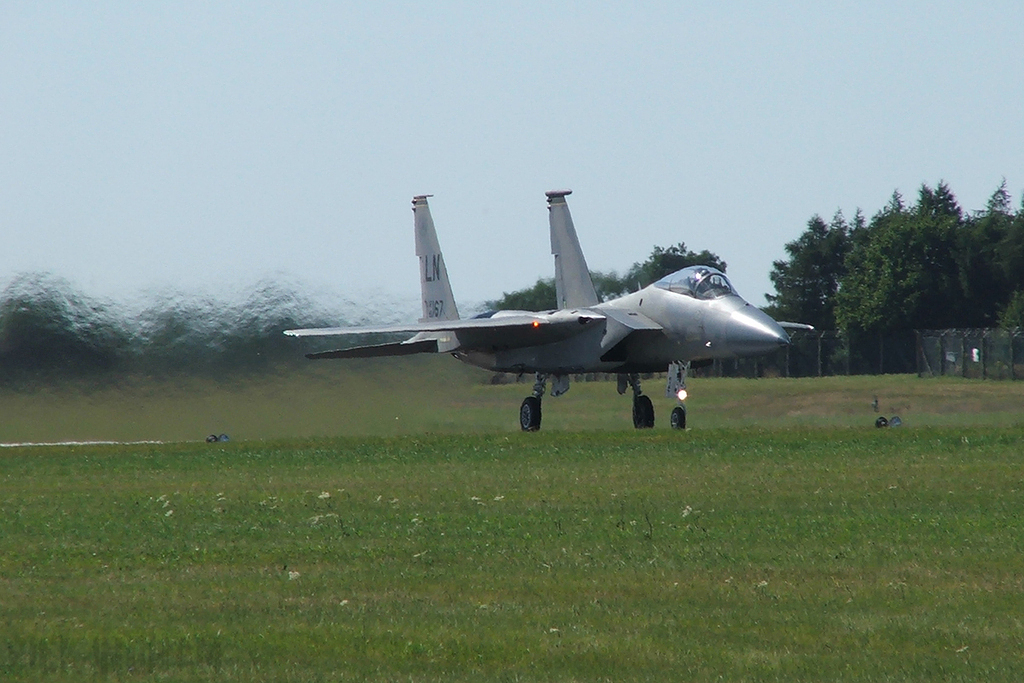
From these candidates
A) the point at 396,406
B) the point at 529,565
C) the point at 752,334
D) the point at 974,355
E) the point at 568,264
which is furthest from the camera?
the point at 974,355

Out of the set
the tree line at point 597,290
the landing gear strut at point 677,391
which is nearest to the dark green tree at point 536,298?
the tree line at point 597,290

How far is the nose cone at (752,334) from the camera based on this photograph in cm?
2645

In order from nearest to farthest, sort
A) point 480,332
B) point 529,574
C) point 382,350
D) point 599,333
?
point 529,574
point 599,333
point 480,332
point 382,350

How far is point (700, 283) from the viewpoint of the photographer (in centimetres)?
2825

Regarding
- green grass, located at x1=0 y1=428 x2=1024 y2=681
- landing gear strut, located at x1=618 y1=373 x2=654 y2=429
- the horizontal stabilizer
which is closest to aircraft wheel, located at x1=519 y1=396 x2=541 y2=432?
landing gear strut, located at x1=618 y1=373 x2=654 y2=429

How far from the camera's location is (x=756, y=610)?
8.64 m

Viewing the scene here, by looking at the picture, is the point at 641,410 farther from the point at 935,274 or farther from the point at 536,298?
the point at 935,274

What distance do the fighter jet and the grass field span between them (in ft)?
19.9

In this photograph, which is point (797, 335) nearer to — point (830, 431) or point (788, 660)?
point (830, 431)

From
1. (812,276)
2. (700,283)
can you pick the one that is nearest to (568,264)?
(700,283)

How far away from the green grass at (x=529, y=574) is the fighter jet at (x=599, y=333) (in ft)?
30.1

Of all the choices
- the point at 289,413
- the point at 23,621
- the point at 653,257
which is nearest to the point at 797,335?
the point at 653,257

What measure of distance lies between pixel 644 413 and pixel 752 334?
4.10 metres

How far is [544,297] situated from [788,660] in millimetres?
45963
